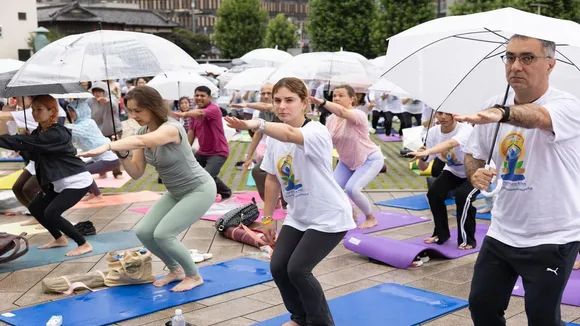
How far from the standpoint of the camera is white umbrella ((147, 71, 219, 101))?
51.2ft

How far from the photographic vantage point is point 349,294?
20.4 feet

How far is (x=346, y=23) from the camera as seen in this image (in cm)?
4912

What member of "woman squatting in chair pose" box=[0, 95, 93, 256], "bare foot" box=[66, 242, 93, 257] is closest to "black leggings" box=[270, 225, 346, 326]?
"woman squatting in chair pose" box=[0, 95, 93, 256]

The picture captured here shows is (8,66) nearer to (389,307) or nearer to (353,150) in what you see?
(353,150)

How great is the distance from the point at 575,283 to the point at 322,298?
2.54m

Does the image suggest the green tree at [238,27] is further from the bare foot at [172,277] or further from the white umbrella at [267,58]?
the bare foot at [172,277]

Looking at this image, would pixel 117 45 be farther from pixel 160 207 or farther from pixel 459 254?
pixel 459 254

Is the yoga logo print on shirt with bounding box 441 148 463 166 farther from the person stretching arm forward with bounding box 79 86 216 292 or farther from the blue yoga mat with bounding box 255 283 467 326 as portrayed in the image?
the person stretching arm forward with bounding box 79 86 216 292

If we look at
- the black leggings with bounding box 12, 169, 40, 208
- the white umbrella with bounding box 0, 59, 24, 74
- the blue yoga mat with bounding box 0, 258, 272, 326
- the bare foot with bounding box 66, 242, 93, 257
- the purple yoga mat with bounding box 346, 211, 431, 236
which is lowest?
the purple yoga mat with bounding box 346, 211, 431, 236

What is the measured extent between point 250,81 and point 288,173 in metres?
12.9

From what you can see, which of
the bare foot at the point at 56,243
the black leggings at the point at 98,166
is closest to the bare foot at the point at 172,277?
the bare foot at the point at 56,243

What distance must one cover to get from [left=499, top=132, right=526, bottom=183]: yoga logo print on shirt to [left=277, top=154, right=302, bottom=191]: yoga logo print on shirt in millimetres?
1534

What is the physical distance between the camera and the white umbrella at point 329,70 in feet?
34.1

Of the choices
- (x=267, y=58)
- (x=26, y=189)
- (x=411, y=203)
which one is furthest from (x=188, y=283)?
(x=267, y=58)
